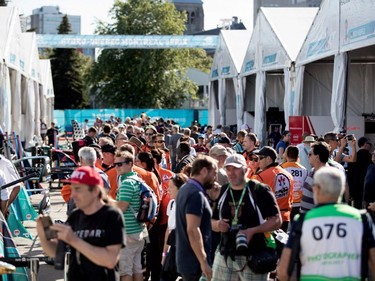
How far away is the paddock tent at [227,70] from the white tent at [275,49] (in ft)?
9.89

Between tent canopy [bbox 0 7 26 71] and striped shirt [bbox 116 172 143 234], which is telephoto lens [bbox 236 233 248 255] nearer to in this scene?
striped shirt [bbox 116 172 143 234]

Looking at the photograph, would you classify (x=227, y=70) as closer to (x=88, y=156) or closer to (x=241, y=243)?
(x=88, y=156)

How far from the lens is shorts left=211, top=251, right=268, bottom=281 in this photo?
6480 mm

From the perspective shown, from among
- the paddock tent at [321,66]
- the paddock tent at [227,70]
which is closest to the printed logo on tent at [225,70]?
the paddock tent at [227,70]

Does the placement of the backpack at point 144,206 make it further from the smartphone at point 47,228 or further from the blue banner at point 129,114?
the blue banner at point 129,114

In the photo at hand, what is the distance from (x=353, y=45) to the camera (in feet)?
51.8

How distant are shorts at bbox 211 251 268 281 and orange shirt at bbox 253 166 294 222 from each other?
8.24 feet

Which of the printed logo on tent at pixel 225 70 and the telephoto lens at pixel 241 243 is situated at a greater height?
the printed logo on tent at pixel 225 70

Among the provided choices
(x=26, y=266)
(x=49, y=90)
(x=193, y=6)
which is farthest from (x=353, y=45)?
(x=193, y=6)

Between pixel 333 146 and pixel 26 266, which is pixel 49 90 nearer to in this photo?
pixel 333 146

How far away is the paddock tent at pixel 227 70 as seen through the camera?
32.1 meters

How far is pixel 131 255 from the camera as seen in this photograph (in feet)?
27.5

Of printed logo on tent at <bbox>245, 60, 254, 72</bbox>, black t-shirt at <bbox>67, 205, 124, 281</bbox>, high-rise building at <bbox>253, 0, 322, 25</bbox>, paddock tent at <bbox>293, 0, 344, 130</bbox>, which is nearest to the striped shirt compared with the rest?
black t-shirt at <bbox>67, 205, 124, 281</bbox>

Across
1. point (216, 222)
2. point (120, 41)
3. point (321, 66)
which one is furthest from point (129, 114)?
point (216, 222)
